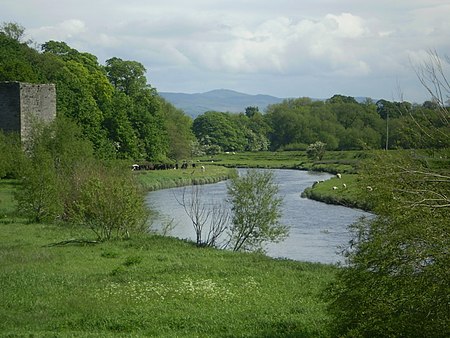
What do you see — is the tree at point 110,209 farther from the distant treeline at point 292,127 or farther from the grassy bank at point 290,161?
the distant treeline at point 292,127

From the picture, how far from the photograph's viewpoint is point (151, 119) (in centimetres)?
7181

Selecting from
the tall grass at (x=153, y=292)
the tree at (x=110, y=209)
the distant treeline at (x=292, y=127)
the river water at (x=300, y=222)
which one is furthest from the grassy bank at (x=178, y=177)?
the tall grass at (x=153, y=292)

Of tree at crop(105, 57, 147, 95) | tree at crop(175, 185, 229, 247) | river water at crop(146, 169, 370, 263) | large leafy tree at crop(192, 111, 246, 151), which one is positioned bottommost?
river water at crop(146, 169, 370, 263)

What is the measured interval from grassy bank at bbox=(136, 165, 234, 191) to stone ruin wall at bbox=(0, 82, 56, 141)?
13.8m

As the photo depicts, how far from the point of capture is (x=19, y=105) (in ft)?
146

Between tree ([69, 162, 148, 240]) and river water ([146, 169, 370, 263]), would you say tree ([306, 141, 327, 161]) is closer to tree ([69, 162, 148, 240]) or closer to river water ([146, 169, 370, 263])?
river water ([146, 169, 370, 263])

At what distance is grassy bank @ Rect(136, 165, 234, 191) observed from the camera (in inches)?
2409

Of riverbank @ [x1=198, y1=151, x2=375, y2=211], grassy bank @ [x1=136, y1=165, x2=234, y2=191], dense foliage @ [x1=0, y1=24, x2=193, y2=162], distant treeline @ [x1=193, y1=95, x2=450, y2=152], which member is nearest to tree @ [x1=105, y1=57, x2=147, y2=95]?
dense foliage @ [x1=0, y1=24, x2=193, y2=162]

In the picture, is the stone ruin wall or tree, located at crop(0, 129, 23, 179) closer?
tree, located at crop(0, 129, 23, 179)

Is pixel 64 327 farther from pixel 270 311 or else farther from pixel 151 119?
pixel 151 119

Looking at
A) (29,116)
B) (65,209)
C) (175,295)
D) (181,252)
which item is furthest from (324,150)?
(175,295)

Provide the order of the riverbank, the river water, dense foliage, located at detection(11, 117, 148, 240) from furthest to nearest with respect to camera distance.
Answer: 1. the riverbank
2. the river water
3. dense foliage, located at detection(11, 117, 148, 240)

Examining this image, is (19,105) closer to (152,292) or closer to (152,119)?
(152,119)

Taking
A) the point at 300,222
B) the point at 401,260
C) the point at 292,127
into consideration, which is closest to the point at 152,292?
the point at 401,260
